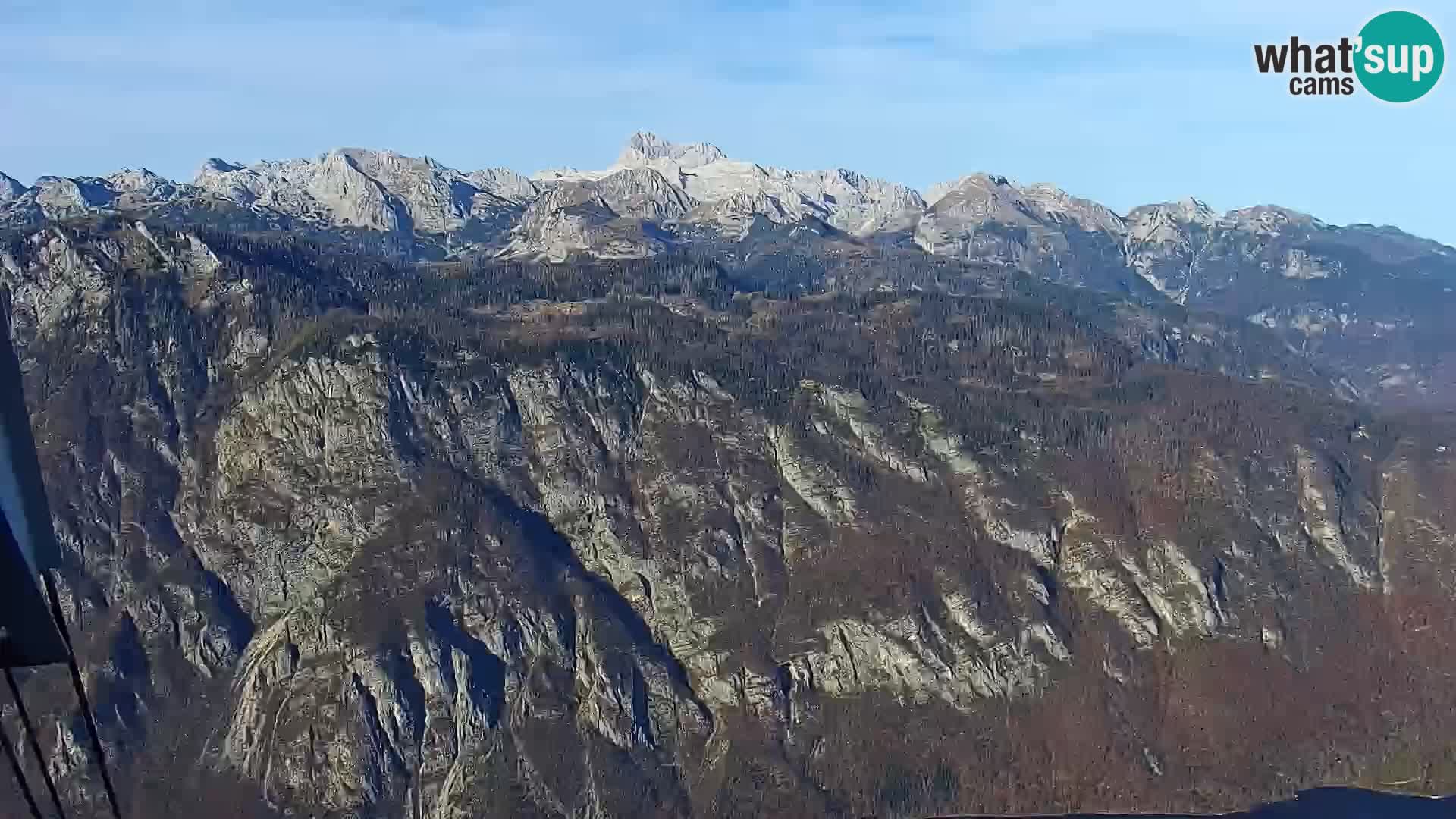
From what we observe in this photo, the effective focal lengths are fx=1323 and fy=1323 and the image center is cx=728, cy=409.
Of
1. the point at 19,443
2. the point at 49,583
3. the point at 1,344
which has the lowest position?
the point at 49,583

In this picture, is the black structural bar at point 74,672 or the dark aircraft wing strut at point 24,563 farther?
the dark aircraft wing strut at point 24,563

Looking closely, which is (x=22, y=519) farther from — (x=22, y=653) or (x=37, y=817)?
(x=37, y=817)

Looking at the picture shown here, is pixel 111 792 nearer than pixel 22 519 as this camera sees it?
No

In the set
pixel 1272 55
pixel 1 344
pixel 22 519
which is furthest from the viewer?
pixel 1272 55

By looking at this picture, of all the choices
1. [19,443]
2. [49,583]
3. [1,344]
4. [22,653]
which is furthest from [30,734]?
[1,344]

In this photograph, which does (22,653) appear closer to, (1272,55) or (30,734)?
(30,734)

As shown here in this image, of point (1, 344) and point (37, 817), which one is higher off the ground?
point (1, 344)

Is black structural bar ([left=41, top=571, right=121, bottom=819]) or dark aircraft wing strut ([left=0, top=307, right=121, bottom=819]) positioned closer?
black structural bar ([left=41, top=571, right=121, bottom=819])

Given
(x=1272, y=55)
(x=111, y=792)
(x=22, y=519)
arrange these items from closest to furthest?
(x=22, y=519) → (x=111, y=792) → (x=1272, y=55)

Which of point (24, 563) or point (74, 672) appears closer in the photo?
point (24, 563)

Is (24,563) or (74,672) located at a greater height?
(24,563)
